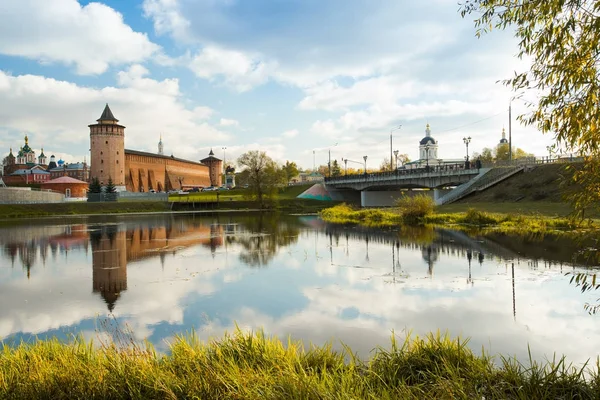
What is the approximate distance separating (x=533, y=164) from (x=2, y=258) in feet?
173

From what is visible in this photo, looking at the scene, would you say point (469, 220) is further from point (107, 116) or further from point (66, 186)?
point (107, 116)

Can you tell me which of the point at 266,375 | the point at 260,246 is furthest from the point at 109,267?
the point at 266,375

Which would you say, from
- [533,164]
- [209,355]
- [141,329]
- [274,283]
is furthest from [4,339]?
[533,164]

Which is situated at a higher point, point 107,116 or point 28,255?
point 107,116

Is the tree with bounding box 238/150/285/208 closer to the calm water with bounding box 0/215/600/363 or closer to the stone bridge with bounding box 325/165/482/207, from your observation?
the stone bridge with bounding box 325/165/482/207

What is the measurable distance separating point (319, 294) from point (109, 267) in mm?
9532

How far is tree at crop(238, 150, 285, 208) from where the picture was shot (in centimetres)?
7394

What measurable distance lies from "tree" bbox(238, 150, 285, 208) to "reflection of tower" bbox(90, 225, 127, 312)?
151ft

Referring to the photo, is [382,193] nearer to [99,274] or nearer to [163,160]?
[99,274]

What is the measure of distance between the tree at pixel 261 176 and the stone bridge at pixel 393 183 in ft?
39.5

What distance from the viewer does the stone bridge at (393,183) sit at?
55.7 meters

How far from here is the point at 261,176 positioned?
74.2 m

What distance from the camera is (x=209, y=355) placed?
649 cm

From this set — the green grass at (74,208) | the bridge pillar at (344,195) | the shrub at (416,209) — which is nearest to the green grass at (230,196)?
the bridge pillar at (344,195)
